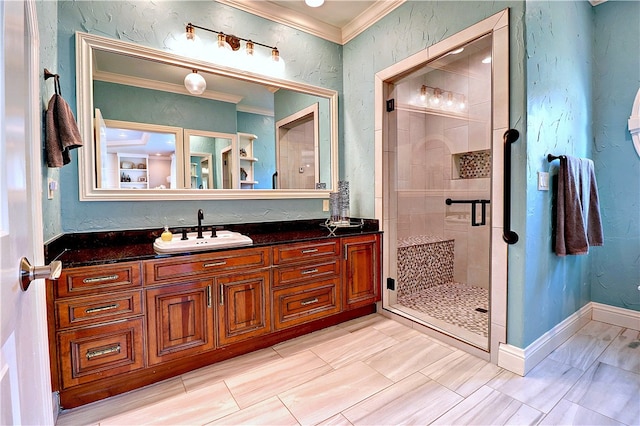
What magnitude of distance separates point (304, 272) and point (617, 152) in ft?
9.06

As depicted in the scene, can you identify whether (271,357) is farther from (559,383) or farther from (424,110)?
(424,110)

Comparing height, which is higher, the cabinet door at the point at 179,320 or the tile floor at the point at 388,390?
the cabinet door at the point at 179,320

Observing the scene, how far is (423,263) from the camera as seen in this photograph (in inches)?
136

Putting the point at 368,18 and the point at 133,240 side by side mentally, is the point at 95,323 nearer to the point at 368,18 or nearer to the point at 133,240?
the point at 133,240

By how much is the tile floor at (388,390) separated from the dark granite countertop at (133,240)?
0.79 meters

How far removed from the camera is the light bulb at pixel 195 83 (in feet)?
7.71

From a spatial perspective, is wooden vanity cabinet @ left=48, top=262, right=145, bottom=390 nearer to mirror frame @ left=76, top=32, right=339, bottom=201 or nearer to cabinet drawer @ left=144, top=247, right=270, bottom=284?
cabinet drawer @ left=144, top=247, right=270, bottom=284

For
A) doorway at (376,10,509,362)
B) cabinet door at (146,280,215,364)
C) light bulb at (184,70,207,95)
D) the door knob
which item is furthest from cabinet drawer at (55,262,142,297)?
doorway at (376,10,509,362)

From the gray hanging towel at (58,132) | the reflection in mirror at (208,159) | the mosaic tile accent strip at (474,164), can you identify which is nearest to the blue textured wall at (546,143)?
the mosaic tile accent strip at (474,164)

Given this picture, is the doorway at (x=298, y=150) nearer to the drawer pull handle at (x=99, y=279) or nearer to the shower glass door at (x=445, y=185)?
the shower glass door at (x=445, y=185)

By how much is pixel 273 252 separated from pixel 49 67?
169cm

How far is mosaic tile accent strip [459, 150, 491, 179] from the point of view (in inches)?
134

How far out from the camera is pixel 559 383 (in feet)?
5.74

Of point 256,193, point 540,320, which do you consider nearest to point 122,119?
point 256,193
